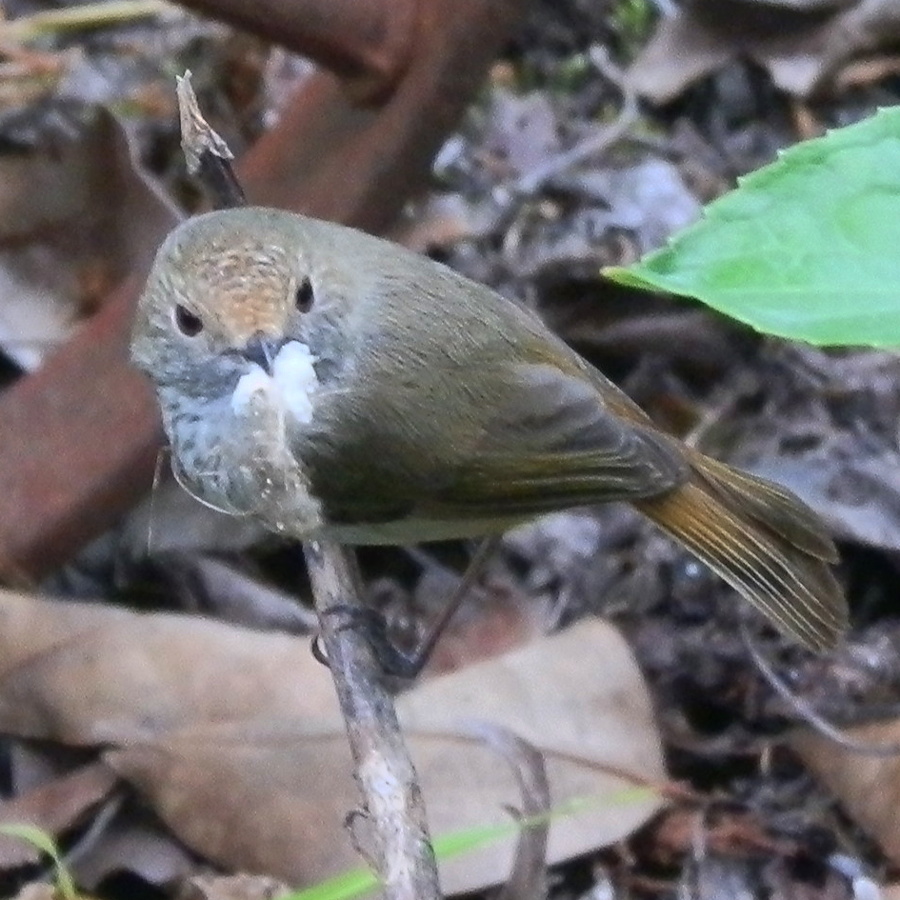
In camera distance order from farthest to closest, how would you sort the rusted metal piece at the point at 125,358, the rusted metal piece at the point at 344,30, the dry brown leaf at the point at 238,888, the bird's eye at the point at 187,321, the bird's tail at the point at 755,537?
1. the rusted metal piece at the point at 125,358
2. the bird's tail at the point at 755,537
3. the rusted metal piece at the point at 344,30
4. the dry brown leaf at the point at 238,888
5. the bird's eye at the point at 187,321

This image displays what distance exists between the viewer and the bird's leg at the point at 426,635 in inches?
120

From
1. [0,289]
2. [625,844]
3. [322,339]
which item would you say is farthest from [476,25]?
[625,844]

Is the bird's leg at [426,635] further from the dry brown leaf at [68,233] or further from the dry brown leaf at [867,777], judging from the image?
the dry brown leaf at [68,233]

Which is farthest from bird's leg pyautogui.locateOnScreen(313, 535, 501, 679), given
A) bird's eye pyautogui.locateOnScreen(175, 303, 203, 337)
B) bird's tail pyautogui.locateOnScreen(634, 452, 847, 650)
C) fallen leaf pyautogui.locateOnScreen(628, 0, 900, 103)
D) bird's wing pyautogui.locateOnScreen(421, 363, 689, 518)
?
fallen leaf pyautogui.locateOnScreen(628, 0, 900, 103)

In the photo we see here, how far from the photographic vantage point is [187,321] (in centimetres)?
276

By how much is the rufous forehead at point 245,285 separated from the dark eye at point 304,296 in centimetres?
7

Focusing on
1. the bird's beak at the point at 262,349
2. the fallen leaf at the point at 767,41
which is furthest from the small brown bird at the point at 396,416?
the fallen leaf at the point at 767,41

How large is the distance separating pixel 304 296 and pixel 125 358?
3.01ft

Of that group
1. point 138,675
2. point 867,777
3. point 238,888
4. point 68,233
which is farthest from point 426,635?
point 68,233

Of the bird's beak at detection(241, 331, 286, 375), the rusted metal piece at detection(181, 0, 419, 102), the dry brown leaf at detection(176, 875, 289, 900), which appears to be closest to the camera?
the bird's beak at detection(241, 331, 286, 375)

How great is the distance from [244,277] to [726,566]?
1198mm

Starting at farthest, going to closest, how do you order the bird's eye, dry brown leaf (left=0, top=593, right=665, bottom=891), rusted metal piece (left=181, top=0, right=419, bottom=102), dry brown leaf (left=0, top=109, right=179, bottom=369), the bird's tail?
dry brown leaf (left=0, top=109, right=179, bottom=369), the bird's tail, rusted metal piece (left=181, top=0, right=419, bottom=102), dry brown leaf (left=0, top=593, right=665, bottom=891), the bird's eye

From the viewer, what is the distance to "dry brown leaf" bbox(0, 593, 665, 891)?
3053 millimetres

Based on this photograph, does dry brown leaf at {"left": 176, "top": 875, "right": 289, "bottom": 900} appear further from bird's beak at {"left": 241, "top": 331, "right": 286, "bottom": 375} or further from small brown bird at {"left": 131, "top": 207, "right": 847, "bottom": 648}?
bird's beak at {"left": 241, "top": 331, "right": 286, "bottom": 375}
